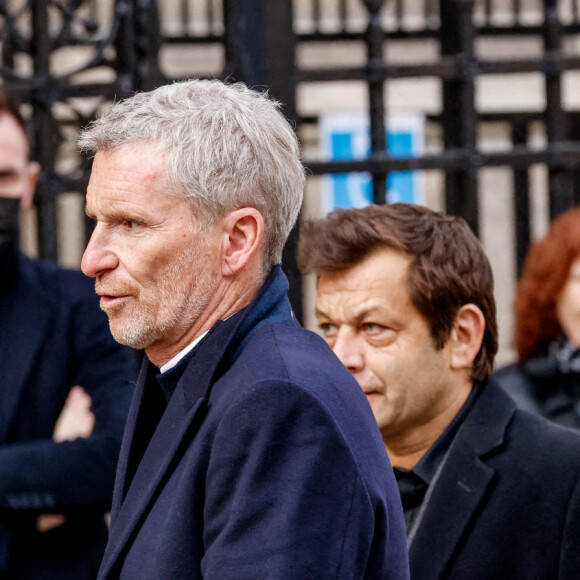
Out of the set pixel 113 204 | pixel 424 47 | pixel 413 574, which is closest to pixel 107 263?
pixel 113 204

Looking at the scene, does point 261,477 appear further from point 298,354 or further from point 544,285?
point 544,285

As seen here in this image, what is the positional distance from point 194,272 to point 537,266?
93.2 inches

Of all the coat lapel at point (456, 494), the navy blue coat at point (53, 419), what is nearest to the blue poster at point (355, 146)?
the navy blue coat at point (53, 419)

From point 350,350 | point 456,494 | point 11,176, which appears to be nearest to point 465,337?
point 350,350

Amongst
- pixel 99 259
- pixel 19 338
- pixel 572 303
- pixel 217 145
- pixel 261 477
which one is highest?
A: pixel 217 145

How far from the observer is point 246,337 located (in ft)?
5.28

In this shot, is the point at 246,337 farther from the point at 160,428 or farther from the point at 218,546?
the point at 218,546

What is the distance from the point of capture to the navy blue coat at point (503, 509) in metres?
2.14

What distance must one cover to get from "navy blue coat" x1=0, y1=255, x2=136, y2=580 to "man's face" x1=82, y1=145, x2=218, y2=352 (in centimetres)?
93

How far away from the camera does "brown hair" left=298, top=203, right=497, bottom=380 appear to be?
7.76ft

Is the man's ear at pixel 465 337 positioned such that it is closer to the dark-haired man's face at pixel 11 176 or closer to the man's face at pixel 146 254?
the man's face at pixel 146 254

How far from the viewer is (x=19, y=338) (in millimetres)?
2654

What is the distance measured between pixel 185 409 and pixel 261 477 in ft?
0.75

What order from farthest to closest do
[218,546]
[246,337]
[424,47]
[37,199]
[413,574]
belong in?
[424,47], [37,199], [413,574], [246,337], [218,546]
